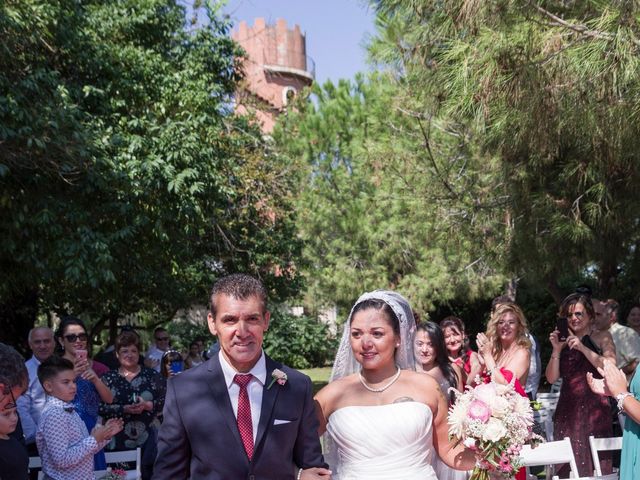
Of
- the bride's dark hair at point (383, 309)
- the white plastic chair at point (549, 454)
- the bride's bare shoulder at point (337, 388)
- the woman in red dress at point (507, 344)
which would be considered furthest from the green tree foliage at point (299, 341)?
the bride's dark hair at point (383, 309)

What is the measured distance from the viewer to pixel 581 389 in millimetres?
6906

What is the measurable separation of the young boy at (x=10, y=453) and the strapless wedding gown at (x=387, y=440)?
56.2 inches

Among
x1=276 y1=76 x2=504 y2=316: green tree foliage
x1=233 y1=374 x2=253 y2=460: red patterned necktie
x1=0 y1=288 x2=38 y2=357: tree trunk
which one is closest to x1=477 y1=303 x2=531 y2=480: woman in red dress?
x1=233 y1=374 x2=253 y2=460: red patterned necktie

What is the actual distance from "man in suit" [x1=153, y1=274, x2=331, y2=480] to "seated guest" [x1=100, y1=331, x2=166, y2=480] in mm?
3699

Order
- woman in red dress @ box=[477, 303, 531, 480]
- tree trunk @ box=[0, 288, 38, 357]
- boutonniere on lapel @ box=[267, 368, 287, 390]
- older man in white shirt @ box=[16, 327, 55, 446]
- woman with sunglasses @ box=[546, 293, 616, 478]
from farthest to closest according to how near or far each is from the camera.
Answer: tree trunk @ box=[0, 288, 38, 357]
woman with sunglasses @ box=[546, 293, 616, 478]
woman in red dress @ box=[477, 303, 531, 480]
older man in white shirt @ box=[16, 327, 55, 446]
boutonniere on lapel @ box=[267, 368, 287, 390]

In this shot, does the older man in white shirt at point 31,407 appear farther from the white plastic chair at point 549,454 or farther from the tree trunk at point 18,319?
the tree trunk at point 18,319

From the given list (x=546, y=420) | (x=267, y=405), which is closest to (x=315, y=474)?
(x=267, y=405)

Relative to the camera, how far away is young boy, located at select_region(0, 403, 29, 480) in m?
3.54

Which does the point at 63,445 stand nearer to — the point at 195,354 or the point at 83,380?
the point at 83,380

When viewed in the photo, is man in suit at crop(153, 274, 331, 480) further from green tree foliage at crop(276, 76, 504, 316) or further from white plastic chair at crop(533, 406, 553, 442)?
green tree foliage at crop(276, 76, 504, 316)

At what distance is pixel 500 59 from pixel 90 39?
7193 mm

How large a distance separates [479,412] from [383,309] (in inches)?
26.0

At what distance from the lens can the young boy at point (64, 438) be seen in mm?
4805

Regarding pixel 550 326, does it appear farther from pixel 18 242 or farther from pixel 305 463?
pixel 305 463
